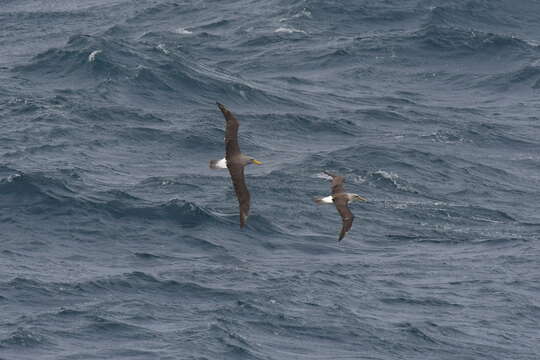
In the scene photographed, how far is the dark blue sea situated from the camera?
126ft

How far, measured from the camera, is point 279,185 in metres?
50.7

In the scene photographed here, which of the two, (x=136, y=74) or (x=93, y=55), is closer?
(x=136, y=74)

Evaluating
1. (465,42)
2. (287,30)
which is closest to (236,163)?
(465,42)

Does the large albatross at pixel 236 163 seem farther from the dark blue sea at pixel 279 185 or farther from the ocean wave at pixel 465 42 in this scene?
the ocean wave at pixel 465 42

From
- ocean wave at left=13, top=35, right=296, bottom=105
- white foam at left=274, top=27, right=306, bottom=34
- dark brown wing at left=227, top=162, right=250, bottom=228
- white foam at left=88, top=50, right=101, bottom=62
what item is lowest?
white foam at left=274, top=27, right=306, bottom=34

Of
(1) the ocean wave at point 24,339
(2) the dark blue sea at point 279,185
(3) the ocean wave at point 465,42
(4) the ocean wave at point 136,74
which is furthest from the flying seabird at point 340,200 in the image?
(3) the ocean wave at point 465,42

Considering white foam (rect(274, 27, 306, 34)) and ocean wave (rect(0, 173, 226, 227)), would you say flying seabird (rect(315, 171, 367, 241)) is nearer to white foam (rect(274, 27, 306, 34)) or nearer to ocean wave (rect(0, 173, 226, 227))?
ocean wave (rect(0, 173, 226, 227))

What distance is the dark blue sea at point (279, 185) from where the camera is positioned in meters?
38.4

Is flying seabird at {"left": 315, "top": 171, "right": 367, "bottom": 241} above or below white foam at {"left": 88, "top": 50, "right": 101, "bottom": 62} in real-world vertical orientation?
above

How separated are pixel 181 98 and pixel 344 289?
2164 centimetres

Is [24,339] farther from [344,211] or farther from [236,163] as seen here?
[344,211]

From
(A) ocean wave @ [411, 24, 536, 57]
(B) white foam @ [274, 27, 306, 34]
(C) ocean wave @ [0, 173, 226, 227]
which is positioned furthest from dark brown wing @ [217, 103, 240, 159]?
(B) white foam @ [274, 27, 306, 34]

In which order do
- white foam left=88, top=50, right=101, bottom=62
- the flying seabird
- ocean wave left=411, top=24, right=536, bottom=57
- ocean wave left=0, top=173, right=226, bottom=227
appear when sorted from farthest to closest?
ocean wave left=411, top=24, right=536, bottom=57 → white foam left=88, top=50, right=101, bottom=62 → ocean wave left=0, top=173, right=226, bottom=227 → the flying seabird

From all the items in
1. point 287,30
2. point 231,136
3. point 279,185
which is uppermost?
point 231,136
